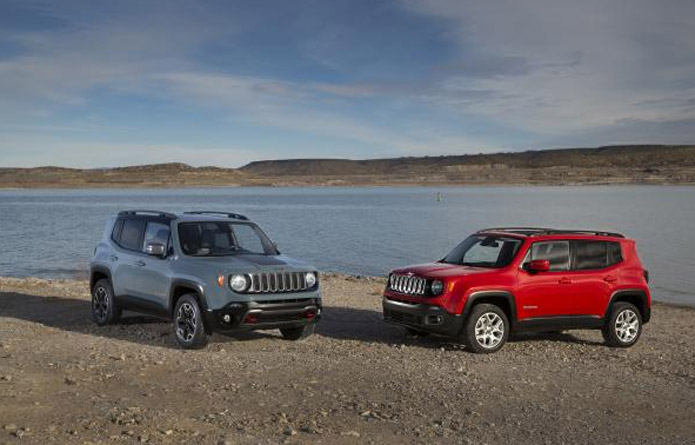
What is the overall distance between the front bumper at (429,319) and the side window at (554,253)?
1.65 m

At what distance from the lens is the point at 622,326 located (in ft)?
37.4

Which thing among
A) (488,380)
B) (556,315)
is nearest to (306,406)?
(488,380)

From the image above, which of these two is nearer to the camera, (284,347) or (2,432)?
(2,432)

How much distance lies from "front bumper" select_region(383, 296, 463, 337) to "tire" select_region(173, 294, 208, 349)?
112 inches

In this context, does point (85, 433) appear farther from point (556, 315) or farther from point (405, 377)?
point (556, 315)

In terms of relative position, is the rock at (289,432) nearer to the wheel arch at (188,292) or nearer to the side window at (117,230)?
the wheel arch at (188,292)

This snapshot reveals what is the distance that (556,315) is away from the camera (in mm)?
10859

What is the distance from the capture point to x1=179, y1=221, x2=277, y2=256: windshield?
10.9 metres

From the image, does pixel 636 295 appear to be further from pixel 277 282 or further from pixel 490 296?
pixel 277 282

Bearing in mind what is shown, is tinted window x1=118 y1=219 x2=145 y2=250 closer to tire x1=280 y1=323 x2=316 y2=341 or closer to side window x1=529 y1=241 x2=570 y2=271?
tire x1=280 y1=323 x2=316 y2=341

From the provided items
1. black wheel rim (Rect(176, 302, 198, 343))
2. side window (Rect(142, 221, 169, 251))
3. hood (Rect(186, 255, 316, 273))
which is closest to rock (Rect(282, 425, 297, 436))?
hood (Rect(186, 255, 316, 273))

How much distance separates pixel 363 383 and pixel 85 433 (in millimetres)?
3238

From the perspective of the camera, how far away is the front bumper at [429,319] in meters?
10.2

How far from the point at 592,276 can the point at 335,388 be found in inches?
191
